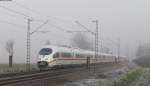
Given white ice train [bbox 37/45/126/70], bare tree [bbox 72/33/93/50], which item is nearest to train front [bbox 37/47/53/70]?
white ice train [bbox 37/45/126/70]

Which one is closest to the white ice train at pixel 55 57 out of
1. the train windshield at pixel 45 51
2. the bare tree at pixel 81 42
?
the train windshield at pixel 45 51

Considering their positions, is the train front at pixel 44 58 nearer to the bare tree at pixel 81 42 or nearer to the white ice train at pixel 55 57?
the white ice train at pixel 55 57

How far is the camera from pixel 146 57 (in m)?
89.6

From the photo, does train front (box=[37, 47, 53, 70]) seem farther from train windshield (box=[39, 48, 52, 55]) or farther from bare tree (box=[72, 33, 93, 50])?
bare tree (box=[72, 33, 93, 50])

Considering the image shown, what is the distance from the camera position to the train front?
5255 centimetres

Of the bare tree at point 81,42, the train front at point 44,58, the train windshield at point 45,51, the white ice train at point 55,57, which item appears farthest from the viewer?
the bare tree at point 81,42

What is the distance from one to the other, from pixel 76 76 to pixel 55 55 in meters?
14.3

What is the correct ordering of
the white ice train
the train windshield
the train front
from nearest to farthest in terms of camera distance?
the train front, the white ice train, the train windshield

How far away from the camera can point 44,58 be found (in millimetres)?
53188

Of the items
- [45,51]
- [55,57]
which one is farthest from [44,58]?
[55,57]

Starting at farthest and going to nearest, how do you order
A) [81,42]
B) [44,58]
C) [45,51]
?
[81,42] → [45,51] → [44,58]

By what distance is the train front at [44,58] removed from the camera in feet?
172

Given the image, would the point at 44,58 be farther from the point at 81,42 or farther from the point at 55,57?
the point at 81,42

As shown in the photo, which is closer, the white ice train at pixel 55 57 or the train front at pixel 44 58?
the train front at pixel 44 58
